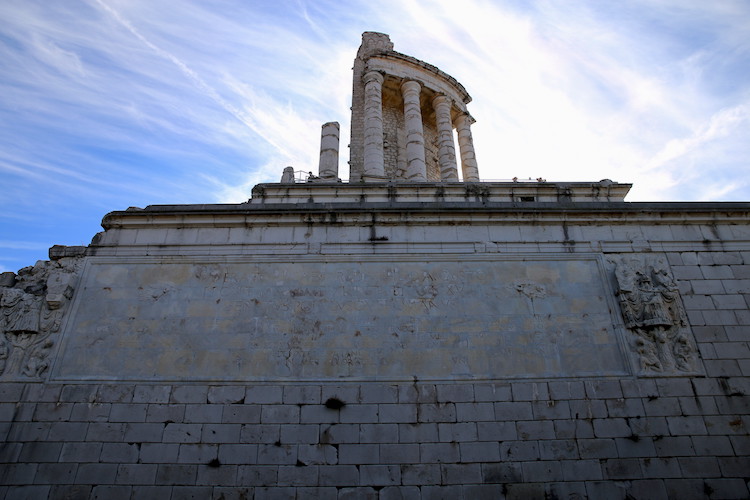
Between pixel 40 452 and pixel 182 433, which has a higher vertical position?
pixel 182 433

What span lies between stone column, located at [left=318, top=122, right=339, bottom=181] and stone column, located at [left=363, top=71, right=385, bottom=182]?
3.87ft

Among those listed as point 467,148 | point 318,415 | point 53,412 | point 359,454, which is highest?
point 467,148

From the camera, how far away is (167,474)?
21.8 feet

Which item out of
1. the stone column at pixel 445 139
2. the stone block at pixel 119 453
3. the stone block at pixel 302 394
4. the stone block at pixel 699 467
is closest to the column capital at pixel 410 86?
the stone column at pixel 445 139

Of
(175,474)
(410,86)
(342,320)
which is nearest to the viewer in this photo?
(175,474)

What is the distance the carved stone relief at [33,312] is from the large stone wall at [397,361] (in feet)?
0.30

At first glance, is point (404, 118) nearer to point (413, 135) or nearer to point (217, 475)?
point (413, 135)

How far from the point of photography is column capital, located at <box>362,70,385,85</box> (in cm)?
1991

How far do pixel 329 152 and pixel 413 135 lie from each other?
3.74 m

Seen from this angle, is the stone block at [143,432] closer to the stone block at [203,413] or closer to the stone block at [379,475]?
the stone block at [203,413]

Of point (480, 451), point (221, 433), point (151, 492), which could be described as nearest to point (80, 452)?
point (151, 492)

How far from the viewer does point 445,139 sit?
19.4 m

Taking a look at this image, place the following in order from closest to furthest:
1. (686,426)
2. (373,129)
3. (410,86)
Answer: (686,426) → (373,129) → (410,86)

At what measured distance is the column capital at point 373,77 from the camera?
65.3ft
